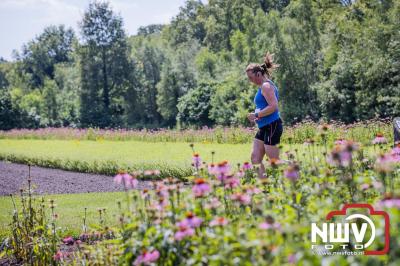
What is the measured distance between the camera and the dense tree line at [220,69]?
25.4m

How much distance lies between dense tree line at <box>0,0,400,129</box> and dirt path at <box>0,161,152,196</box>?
7.61m

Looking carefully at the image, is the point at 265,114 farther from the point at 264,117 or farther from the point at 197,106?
the point at 197,106

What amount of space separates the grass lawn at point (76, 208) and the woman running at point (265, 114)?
6.51 feet

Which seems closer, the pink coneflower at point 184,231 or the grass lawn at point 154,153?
the pink coneflower at point 184,231

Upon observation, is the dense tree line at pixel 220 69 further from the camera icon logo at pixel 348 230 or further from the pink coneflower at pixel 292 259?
the pink coneflower at pixel 292 259

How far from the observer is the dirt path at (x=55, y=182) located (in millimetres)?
10141

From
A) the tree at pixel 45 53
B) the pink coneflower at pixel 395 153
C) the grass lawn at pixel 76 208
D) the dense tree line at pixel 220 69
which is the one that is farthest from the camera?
the tree at pixel 45 53

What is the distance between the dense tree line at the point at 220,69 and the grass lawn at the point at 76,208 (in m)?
8.56

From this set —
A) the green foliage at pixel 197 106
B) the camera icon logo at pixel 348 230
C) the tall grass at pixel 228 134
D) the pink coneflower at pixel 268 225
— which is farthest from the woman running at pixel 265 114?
the green foliage at pixel 197 106

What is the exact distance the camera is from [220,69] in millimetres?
40750

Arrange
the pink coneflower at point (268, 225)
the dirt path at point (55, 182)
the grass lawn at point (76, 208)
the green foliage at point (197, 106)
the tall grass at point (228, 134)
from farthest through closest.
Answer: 1. the green foliage at point (197, 106)
2. the tall grass at point (228, 134)
3. the dirt path at point (55, 182)
4. the grass lawn at point (76, 208)
5. the pink coneflower at point (268, 225)

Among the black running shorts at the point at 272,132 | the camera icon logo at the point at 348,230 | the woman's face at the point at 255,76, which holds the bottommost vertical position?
the camera icon logo at the point at 348,230

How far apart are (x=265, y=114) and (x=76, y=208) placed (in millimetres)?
3707

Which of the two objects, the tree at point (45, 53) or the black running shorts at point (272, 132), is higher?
the tree at point (45, 53)
